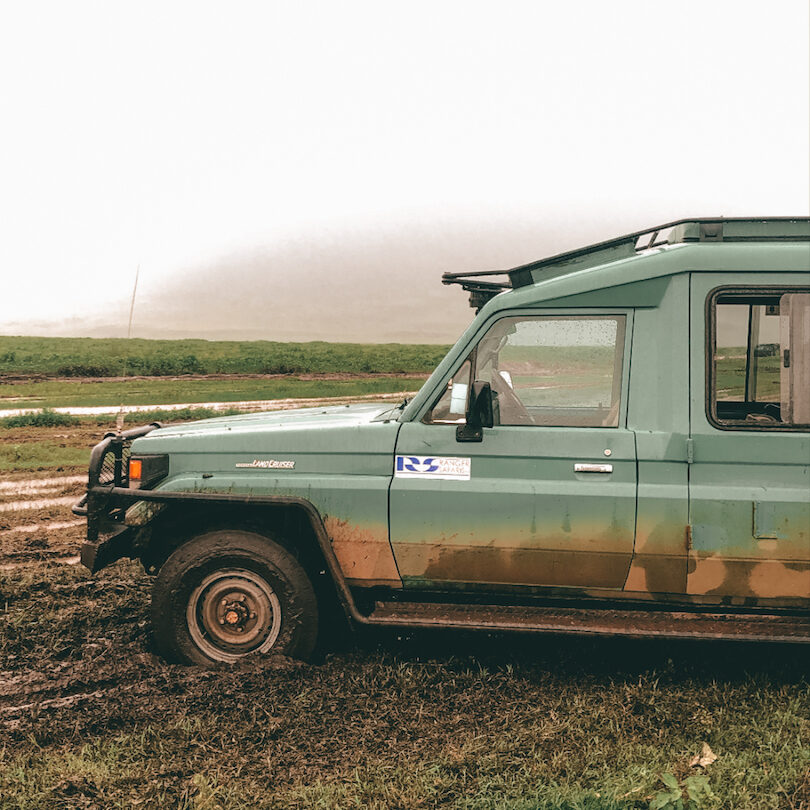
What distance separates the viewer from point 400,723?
4020mm

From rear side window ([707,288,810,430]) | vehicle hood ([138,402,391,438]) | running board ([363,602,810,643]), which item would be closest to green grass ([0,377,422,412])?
vehicle hood ([138,402,391,438])

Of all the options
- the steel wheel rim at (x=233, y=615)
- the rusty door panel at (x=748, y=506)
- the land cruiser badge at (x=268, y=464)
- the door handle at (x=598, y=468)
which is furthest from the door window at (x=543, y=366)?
the steel wheel rim at (x=233, y=615)

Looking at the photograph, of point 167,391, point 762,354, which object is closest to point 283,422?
point 762,354

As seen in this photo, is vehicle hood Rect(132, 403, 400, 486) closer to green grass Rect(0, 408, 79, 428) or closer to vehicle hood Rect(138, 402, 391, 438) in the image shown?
vehicle hood Rect(138, 402, 391, 438)

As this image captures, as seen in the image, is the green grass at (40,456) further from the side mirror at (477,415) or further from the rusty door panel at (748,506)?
the rusty door panel at (748,506)

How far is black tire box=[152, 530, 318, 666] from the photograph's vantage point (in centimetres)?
445

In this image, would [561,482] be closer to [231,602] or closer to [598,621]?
[598,621]

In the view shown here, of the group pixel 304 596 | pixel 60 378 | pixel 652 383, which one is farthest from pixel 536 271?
pixel 60 378

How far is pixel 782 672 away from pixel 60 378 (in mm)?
40276

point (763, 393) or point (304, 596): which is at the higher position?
point (763, 393)

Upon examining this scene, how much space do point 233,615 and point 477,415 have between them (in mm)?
1724

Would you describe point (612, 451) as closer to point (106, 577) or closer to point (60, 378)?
point (106, 577)

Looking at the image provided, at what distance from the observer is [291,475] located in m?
4.49

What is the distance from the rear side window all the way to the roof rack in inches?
12.0
